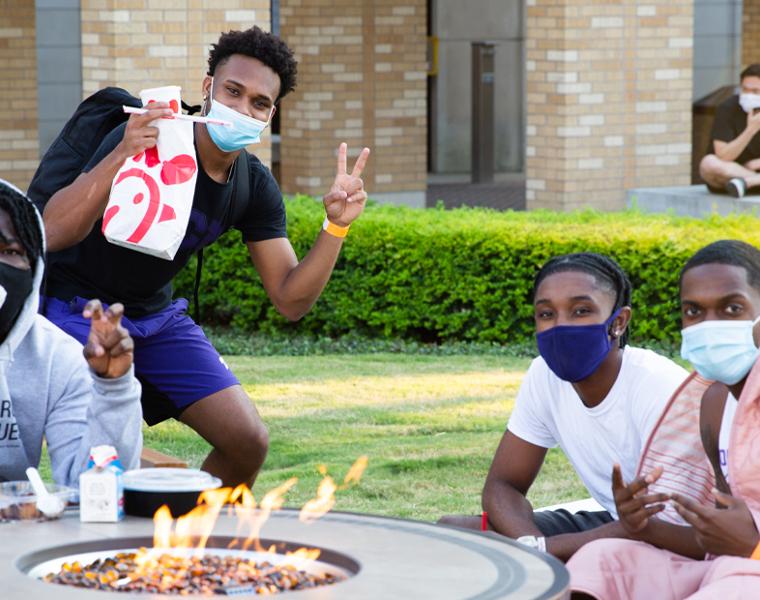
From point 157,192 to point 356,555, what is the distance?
1.86 m

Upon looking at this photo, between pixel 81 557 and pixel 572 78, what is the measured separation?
34.0 feet

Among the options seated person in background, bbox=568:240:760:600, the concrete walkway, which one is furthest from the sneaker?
seated person in background, bbox=568:240:760:600

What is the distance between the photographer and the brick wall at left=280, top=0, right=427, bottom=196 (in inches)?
642

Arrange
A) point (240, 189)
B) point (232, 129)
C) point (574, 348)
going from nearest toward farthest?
point (574, 348)
point (232, 129)
point (240, 189)

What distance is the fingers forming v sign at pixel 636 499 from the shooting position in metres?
4.20

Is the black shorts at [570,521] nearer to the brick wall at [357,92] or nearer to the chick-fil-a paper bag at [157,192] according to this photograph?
the chick-fil-a paper bag at [157,192]

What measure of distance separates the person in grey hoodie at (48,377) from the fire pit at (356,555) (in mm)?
296

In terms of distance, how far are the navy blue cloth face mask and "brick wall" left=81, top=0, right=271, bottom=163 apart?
296 inches

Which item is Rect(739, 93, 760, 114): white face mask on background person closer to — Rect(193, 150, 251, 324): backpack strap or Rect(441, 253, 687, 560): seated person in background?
Rect(193, 150, 251, 324): backpack strap

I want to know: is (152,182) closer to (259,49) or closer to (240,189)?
(240,189)

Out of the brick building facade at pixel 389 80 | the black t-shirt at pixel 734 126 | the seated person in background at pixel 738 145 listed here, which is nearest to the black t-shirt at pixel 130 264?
the brick building facade at pixel 389 80

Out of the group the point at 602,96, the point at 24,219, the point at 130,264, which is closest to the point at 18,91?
the point at 602,96

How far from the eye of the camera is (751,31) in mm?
20922

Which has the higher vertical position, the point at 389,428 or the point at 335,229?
the point at 335,229
